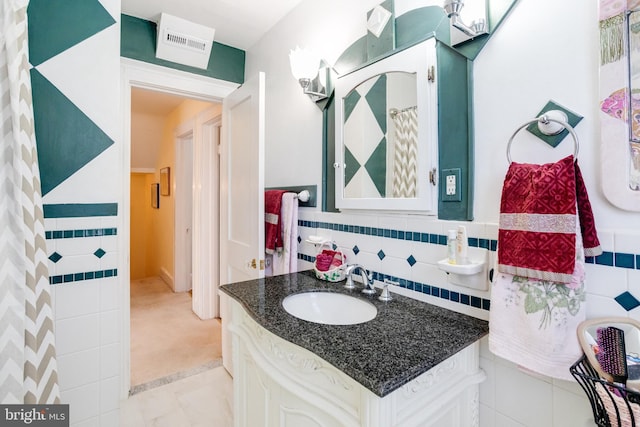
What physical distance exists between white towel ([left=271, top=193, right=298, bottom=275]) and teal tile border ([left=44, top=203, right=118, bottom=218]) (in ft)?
2.72

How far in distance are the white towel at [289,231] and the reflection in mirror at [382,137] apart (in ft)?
1.31

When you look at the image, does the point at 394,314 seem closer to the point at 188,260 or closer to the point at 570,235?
the point at 570,235

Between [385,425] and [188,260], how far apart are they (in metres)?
3.77

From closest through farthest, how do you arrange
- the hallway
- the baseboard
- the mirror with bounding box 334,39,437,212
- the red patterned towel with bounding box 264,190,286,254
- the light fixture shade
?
the mirror with bounding box 334,39,437,212 < the light fixture shade < the red patterned towel with bounding box 264,190,286,254 < the hallway < the baseboard

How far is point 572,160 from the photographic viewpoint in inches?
30.4

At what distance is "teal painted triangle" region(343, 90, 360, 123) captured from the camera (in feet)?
4.75

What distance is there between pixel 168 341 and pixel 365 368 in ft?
8.16

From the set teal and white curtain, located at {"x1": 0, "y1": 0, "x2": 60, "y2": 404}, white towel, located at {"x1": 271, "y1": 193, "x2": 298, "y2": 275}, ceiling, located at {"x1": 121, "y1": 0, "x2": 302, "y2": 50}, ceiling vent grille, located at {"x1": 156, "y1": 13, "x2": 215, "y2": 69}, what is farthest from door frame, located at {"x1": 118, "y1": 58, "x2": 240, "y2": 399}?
white towel, located at {"x1": 271, "y1": 193, "x2": 298, "y2": 275}

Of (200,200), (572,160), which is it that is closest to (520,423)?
(572,160)

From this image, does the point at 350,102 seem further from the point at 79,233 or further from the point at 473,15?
the point at 79,233

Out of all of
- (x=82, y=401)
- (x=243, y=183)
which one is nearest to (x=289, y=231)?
(x=243, y=183)

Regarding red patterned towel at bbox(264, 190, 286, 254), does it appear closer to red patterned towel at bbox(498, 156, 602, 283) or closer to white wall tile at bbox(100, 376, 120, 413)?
white wall tile at bbox(100, 376, 120, 413)

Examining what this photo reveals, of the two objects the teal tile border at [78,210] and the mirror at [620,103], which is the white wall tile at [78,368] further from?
the mirror at [620,103]

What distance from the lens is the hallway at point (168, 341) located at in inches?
85.7
